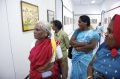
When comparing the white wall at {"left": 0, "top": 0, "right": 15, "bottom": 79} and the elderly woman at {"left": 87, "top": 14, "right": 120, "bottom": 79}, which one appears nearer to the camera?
the elderly woman at {"left": 87, "top": 14, "right": 120, "bottom": 79}

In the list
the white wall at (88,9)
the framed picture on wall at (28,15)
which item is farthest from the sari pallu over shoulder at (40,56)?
the white wall at (88,9)

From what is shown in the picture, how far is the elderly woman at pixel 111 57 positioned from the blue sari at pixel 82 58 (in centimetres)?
89

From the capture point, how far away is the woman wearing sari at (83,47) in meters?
1.98

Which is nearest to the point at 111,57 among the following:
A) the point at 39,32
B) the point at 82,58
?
the point at 39,32

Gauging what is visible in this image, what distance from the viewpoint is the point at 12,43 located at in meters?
2.09

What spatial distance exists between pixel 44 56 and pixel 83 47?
82cm

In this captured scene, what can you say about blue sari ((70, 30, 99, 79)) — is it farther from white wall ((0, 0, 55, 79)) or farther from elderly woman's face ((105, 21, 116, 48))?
white wall ((0, 0, 55, 79))

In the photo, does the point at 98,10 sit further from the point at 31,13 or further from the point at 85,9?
the point at 31,13

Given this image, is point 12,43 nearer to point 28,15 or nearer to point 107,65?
Result: point 28,15

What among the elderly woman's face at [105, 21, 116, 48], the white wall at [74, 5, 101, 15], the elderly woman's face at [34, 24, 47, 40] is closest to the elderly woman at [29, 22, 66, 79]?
the elderly woman's face at [34, 24, 47, 40]

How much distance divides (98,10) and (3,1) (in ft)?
42.7

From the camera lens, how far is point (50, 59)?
1462mm

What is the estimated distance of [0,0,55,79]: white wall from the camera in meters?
1.91

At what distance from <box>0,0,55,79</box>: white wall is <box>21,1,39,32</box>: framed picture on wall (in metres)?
0.11
